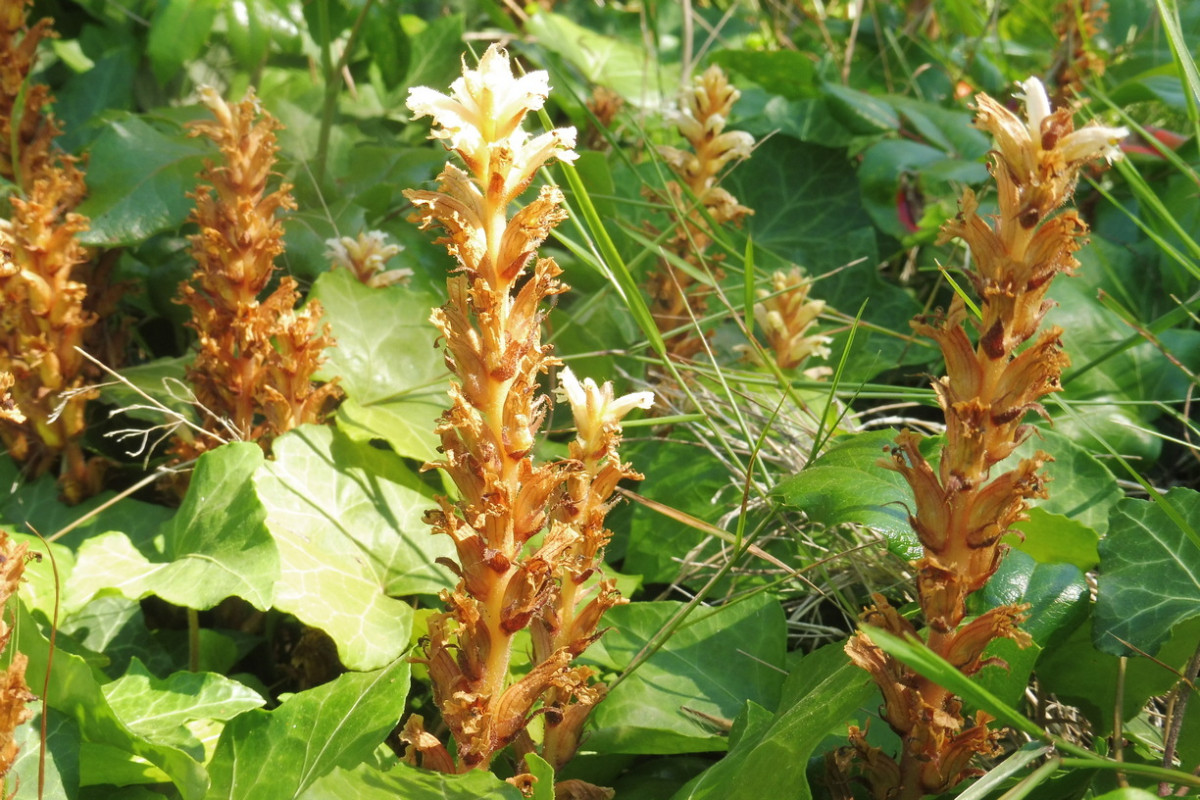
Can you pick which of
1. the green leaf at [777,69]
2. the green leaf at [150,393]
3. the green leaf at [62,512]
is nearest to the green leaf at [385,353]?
the green leaf at [150,393]

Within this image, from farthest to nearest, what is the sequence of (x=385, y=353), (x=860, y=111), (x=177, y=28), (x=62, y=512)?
(x=860, y=111) < (x=177, y=28) < (x=385, y=353) < (x=62, y=512)

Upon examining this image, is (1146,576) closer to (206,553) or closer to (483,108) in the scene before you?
(483,108)

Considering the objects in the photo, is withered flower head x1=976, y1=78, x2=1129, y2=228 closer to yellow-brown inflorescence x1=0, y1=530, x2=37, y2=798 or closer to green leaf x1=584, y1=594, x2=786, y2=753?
green leaf x1=584, y1=594, x2=786, y2=753

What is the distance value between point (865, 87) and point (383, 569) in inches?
82.2

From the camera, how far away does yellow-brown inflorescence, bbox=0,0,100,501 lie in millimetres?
1454

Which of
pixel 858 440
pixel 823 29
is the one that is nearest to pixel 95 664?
pixel 858 440

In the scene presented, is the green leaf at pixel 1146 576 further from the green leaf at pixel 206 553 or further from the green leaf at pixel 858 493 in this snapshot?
the green leaf at pixel 206 553

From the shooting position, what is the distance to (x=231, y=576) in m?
1.22

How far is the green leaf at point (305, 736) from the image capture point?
1.02m

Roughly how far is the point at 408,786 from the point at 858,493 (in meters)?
0.56

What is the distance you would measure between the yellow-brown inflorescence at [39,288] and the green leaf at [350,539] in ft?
1.11

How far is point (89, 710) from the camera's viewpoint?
1.08m

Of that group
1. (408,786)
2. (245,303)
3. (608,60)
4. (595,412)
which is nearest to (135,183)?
(245,303)

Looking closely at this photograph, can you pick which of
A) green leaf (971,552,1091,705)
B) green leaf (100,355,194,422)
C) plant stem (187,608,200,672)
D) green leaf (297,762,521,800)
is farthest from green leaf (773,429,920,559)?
green leaf (100,355,194,422)
